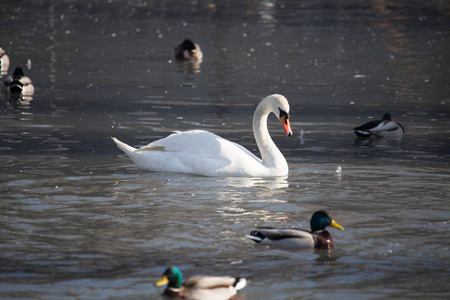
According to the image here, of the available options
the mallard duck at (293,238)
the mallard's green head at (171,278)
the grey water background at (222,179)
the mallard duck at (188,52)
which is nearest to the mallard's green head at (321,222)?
the mallard duck at (293,238)

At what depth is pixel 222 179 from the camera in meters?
12.4

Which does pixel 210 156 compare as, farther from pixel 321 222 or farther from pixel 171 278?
pixel 171 278

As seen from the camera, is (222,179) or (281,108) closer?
(222,179)

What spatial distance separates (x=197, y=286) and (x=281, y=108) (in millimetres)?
6038

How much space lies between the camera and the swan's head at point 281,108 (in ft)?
42.4

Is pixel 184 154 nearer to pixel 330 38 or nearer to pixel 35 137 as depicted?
pixel 35 137

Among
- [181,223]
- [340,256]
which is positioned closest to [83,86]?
[181,223]

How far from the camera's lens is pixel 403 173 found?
12844 mm

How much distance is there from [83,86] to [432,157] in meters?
10.8

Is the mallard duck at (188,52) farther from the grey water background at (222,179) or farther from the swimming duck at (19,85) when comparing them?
the swimming duck at (19,85)

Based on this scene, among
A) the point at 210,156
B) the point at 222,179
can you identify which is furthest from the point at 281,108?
the point at 222,179

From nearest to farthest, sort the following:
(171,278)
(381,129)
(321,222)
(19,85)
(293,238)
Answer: (171,278) < (293,238) < (321,222) < (381,129) < (19,85)

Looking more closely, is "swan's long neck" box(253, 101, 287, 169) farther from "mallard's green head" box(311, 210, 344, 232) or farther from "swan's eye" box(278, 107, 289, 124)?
"mallard's green head" box(311, 210, 344, 232)

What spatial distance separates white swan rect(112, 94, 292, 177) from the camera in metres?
12.5
